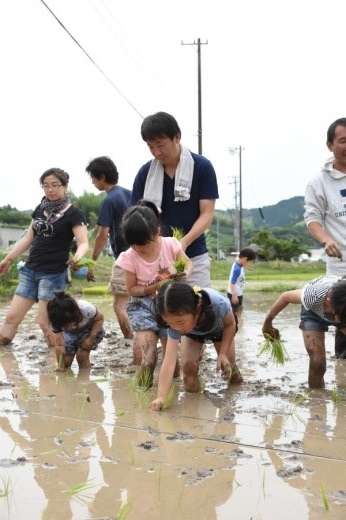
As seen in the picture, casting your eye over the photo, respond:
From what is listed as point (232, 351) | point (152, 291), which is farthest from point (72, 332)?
point (232, 351)

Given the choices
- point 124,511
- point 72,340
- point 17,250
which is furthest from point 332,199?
point 124,511

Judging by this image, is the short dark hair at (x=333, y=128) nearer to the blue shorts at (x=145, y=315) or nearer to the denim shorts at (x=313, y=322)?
the denim shorts at (x=313, y=322)

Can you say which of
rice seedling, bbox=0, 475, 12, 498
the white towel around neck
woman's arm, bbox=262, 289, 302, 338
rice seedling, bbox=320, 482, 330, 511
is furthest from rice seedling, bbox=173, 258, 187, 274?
rice seedling, bbox=320, 482, 330, 511

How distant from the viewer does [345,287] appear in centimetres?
408

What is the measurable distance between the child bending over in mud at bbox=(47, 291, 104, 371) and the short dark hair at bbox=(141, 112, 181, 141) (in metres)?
1.42

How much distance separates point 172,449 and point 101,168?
3.84 m

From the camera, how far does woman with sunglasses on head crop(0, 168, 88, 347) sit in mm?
6348

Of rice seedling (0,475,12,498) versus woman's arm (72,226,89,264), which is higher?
woman's arm (72,226,89,264)

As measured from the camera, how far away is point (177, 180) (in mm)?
5109

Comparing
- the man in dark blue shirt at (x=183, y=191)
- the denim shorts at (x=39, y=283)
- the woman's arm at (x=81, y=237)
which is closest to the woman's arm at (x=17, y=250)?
the denim shorts at (x=39, y=283)

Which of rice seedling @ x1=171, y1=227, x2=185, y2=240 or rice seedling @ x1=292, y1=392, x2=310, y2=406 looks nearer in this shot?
rice seedling @ x1=292, y1=392, x2=310, y2=406

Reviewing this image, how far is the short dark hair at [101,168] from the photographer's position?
6.61 meters

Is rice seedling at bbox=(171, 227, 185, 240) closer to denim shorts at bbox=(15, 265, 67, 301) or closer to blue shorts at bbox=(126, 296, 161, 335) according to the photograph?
blue shorts at bbox=(126, 296, 161, 335)

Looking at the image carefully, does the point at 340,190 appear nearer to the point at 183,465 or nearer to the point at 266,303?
the point at 183,465
